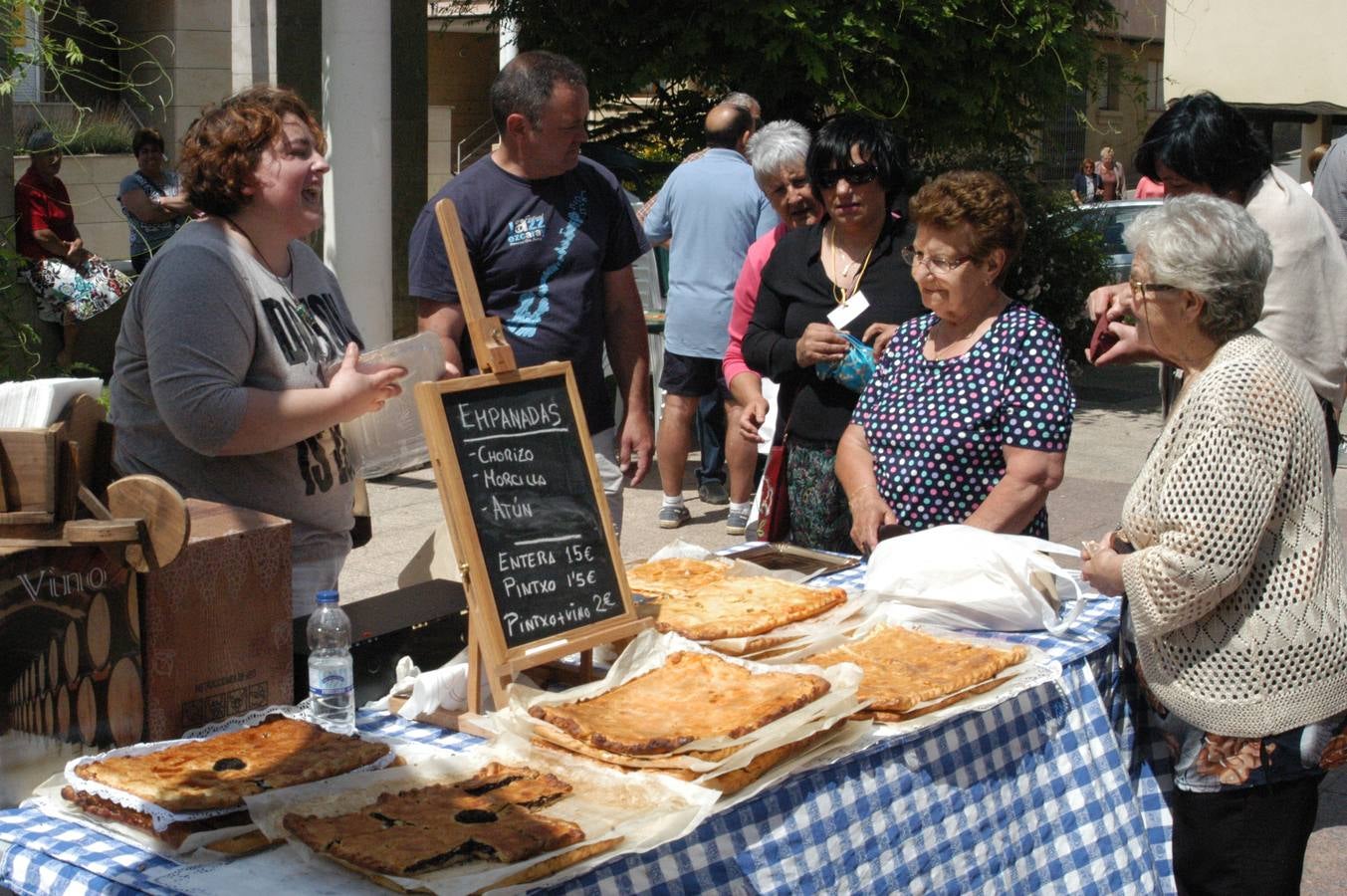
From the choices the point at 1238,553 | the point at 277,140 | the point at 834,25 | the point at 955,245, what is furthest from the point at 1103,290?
the point at 834,25

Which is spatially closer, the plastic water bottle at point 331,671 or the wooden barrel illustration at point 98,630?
the wooden barrel illustration at point 98,630

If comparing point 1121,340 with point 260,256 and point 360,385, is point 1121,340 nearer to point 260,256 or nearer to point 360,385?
point 360,385

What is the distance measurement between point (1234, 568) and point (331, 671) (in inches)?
65.5

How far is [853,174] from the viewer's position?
429cm

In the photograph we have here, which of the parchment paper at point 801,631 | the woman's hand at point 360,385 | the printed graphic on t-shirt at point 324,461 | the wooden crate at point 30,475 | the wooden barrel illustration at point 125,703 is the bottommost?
the parchment paper at point 801,631

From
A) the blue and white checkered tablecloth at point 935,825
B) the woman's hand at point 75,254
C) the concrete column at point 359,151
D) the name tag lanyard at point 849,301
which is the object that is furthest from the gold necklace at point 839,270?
the woman's hand at point 75,254

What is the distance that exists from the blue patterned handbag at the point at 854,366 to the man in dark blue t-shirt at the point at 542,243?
0.59 m

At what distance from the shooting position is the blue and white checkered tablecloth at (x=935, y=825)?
2.21 meters

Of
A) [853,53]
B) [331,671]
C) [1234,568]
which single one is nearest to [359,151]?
[853,53]

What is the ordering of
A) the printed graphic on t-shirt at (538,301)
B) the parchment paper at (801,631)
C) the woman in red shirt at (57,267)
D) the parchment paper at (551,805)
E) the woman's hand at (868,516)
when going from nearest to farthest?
1. the parchment paper at (551,805)
2. the parchment paper at (801,631)
3. the woman's hand at (868,516)
4. the printed graphic on t-shirt at (538,301)
5. the woman in red shirt at (57,267)

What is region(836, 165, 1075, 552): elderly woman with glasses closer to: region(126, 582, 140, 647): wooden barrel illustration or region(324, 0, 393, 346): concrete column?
region(126, 582, 140, 647): wooden barrel illustration

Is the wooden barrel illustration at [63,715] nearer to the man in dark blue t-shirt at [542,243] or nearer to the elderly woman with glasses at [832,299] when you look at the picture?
the man in dark blue t-shirt at [542,243]

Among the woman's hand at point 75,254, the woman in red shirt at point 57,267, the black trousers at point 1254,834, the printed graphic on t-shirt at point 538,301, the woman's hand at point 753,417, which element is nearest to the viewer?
the black trousers at point 1254,834

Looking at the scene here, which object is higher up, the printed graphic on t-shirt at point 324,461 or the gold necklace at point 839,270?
the gold necklace at point 839,270
